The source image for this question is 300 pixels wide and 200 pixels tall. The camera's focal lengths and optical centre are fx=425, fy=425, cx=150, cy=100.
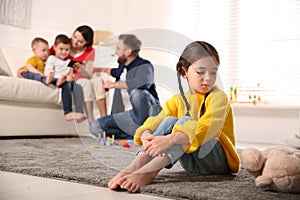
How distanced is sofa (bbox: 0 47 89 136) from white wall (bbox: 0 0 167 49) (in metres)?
0.81

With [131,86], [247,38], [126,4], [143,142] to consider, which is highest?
[126,4]

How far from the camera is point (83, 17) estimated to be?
419 centimetres

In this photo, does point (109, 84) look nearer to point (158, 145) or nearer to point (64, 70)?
point (158, 145)

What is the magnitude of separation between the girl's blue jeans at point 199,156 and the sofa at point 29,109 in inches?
47.6

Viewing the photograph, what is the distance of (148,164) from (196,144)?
5.2 inches

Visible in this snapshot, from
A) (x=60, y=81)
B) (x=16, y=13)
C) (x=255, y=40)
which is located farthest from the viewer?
(x=16, y=13)

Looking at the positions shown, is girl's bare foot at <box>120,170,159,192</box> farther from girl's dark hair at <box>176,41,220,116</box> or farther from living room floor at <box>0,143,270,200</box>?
girl's dark hair at <box>176,41,220,116</box>

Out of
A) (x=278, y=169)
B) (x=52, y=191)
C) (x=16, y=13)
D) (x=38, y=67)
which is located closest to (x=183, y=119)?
(x=278, y=169)

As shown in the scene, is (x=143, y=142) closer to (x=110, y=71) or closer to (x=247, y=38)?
(x=110, y=71)

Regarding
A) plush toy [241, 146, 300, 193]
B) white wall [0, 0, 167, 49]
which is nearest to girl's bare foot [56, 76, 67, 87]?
white wall [0, 0, 167, 49]

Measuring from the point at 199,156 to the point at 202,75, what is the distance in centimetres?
23

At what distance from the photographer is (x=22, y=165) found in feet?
4.49

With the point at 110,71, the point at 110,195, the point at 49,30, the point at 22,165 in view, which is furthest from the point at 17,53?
the point at 110,195

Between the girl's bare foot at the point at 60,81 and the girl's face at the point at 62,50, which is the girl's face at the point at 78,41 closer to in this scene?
the girl's face at the point at 62,50
